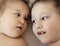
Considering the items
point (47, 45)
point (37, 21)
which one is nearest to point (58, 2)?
point (37, 21)

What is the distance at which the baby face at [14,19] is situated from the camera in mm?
898

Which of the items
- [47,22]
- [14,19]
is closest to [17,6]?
[14,19]

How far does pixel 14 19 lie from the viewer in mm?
901

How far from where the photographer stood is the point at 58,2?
34.5 inches

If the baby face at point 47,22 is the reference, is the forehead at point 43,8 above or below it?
above

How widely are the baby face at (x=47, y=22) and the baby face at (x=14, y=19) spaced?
0.08 metres

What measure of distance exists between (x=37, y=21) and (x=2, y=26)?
0.61 feet

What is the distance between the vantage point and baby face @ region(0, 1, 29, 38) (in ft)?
2.95

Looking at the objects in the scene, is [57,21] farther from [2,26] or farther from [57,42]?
[2,26]

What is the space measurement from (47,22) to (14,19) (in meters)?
0.17

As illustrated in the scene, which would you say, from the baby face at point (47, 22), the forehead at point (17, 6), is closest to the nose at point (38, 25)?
the baby face at point (47, 22)

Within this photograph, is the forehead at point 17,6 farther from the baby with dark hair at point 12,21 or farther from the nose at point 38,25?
the nose at point 38,25

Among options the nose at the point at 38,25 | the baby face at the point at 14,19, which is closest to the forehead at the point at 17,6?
the baby face at the point at 14,19

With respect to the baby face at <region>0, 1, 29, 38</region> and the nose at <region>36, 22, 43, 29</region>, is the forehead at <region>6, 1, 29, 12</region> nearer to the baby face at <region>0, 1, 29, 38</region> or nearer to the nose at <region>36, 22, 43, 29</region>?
the baby face at <region>0, 1, 29, 38</region>
